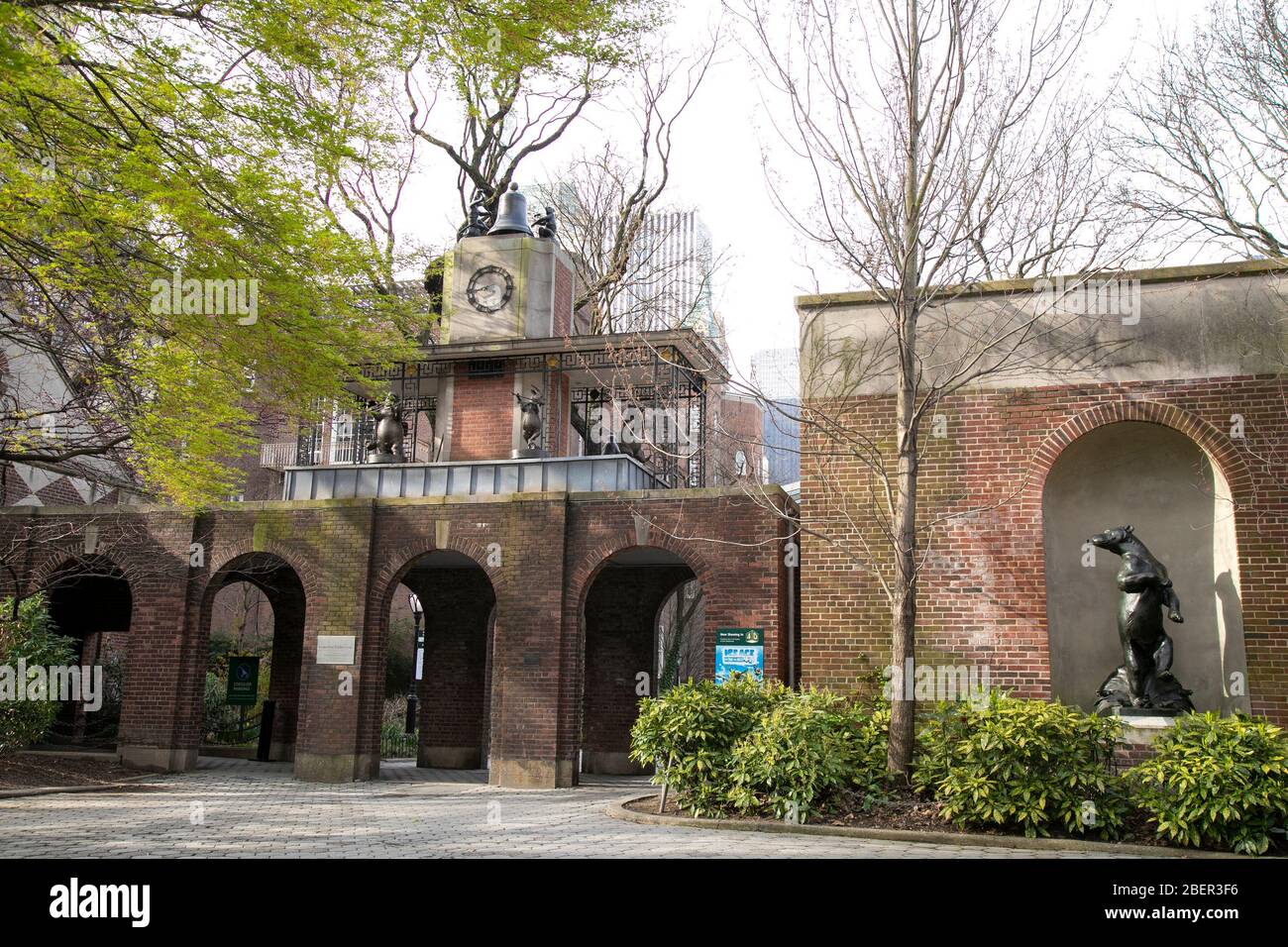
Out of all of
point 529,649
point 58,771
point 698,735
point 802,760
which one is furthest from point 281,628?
point 802,760

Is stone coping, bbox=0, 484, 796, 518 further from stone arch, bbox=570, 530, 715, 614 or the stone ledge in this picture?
the stone ledge

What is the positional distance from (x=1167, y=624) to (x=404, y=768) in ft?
46.9

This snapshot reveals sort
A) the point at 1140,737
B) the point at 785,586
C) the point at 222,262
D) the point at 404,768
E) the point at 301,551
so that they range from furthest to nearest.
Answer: the point at 404,768 → the point at 301,551 → the point at 785,586 → the point at 1140,737 → the point at 222,262

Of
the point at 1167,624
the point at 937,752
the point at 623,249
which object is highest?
the point at 623,249

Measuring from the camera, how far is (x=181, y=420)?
1364cm

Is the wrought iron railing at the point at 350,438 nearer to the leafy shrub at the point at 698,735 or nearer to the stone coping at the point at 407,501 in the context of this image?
the stone coping at the point at 407,501

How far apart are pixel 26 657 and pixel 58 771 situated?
6.64 ft

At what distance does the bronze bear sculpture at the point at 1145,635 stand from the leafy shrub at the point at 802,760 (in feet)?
9.09

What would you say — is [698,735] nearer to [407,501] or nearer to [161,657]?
[407,501]

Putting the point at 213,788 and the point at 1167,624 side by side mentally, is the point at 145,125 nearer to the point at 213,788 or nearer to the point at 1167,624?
the point at 213,788

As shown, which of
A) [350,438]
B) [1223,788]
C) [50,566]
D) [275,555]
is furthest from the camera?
[350,438]

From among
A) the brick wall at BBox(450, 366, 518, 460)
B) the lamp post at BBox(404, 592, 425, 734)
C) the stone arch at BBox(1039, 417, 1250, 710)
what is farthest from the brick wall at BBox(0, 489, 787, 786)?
the lamp post at BBox(404, 592, 425, 734)

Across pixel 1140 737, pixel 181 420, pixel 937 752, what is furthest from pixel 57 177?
pixel 1140 737

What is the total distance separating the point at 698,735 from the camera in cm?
1199
